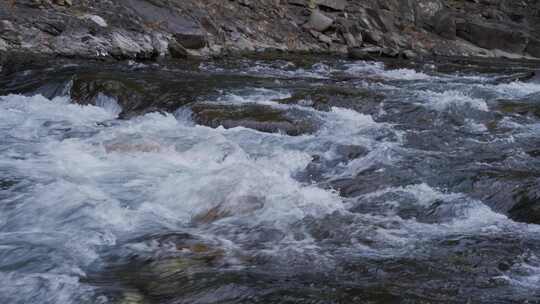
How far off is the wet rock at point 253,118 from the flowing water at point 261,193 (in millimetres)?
31

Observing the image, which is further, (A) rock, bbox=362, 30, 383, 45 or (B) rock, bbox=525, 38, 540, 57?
(B) rock, bbox=525, 38, 540, 57

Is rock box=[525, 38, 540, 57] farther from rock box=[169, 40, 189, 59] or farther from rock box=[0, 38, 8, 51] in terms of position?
rock box=[0, 38, 8, 51]

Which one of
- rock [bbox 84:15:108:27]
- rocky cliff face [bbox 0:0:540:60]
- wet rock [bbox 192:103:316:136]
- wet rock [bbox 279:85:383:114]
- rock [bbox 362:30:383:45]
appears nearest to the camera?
wet rock [bbox 192:103:316:136]

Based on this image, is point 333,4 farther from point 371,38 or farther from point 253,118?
point 253,118

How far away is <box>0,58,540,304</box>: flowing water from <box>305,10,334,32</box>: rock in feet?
35.5

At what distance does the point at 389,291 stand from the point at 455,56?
21422 mm

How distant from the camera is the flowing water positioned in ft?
13.6

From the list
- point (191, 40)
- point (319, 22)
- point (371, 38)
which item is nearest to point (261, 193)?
point (191, 40)

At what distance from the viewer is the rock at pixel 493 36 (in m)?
26.4

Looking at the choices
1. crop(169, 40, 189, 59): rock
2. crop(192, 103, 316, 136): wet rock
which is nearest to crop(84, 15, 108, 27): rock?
crop(169, 40, 189, 59): rock

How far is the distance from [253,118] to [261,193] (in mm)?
3277

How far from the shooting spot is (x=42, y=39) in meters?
13.9

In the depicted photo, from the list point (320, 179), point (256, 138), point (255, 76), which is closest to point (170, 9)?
point (255, 76)

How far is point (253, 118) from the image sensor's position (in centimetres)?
922
